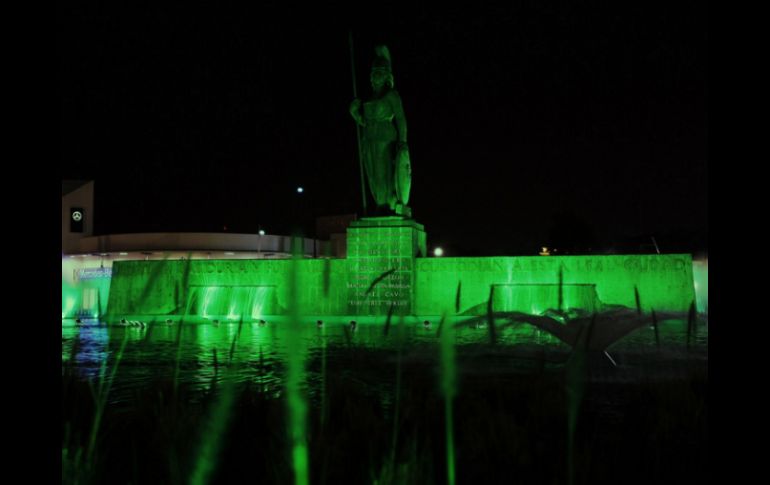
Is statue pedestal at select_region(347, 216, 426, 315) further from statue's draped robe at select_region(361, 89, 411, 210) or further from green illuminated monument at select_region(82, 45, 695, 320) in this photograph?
statue's draped robe at select_region(361, 89, 411, 210)

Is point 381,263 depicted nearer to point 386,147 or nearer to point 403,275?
point 403,275

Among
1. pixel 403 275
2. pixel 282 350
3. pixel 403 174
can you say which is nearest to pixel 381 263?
pixel 403 275

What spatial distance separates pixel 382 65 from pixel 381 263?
4389 millimetres

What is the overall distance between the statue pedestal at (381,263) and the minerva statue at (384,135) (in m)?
0.61

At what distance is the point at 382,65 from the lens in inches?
602

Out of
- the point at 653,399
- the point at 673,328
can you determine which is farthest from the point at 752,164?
the point at 673,328

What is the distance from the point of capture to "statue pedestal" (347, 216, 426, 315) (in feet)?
51.8

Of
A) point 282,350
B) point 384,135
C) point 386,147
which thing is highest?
point 384,135

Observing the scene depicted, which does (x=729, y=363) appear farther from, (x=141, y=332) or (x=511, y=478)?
(x=141, y=332)

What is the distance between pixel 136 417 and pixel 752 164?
366 cm

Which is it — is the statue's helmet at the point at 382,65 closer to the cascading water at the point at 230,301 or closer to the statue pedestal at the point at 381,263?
the statue pedestal at the point at 381,263

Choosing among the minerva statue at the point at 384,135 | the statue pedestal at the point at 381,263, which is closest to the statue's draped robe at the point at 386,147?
the minerva statue at the point at 384,135

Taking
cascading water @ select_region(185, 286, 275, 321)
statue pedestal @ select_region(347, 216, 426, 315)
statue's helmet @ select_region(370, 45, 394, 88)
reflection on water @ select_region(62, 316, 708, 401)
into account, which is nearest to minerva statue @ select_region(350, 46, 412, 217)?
statue's helmet @ select_region(370, 45, 394, 88)

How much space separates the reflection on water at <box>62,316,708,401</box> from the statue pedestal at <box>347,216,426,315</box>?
9.75ft
